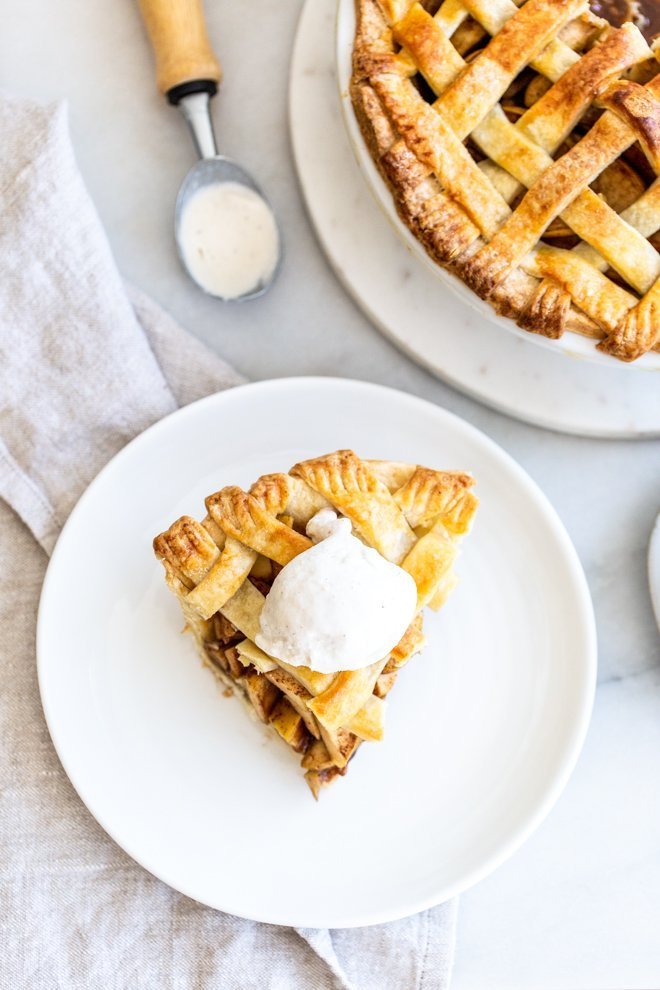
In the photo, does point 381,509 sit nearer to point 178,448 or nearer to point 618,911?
point 178,448

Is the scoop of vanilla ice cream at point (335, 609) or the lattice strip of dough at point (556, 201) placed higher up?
the lattice strip of dough at point (556, 201)

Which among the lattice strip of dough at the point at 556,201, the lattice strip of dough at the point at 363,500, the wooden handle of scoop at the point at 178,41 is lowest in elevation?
the lattice strip of dough at the point at 363,500

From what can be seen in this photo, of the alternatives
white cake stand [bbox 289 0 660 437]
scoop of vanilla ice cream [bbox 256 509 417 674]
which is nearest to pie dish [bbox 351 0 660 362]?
white cake stand [bbox 289 0 660 437]

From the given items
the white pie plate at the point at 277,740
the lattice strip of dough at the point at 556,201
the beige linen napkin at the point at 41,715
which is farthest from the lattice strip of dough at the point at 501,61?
the beige linen napkin at the point at 41,715

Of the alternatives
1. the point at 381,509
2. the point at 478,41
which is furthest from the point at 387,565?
the point at 478,41

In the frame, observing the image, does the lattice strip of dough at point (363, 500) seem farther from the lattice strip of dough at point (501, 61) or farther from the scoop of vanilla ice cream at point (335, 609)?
the lattice strip of dough at point (501, 61)
